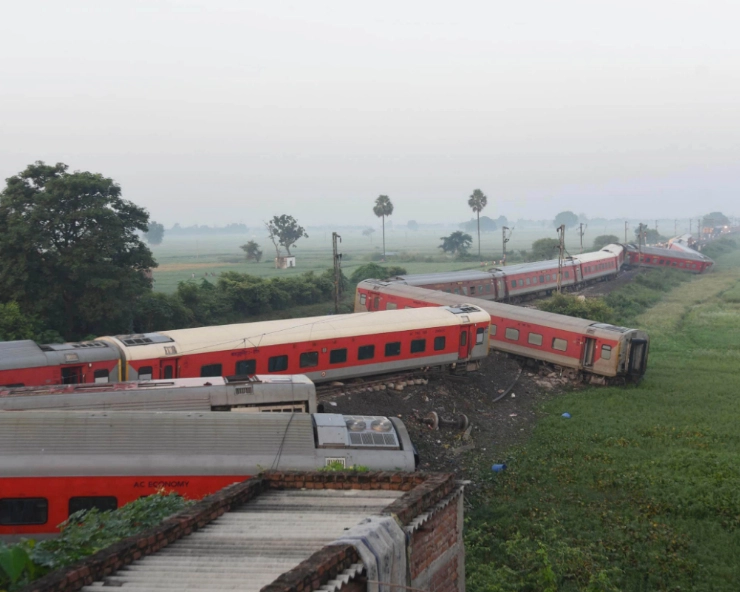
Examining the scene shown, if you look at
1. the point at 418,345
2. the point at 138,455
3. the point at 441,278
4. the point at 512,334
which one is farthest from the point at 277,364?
the point at 441,278

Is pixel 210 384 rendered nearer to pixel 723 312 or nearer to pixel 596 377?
pixel 596 377

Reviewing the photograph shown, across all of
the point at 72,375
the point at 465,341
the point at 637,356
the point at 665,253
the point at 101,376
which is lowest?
the point at 637,356

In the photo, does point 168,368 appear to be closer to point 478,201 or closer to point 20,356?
point 20,356

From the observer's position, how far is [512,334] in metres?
32.0

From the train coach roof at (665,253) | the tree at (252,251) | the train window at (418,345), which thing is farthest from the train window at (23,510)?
the tree at (252,251)

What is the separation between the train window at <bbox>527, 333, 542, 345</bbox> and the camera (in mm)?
30844

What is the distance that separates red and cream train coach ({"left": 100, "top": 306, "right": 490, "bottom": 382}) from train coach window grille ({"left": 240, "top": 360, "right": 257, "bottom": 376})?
33 millimetres

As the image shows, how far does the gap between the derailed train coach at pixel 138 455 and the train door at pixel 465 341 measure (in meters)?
13.9

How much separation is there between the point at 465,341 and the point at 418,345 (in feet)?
8.54

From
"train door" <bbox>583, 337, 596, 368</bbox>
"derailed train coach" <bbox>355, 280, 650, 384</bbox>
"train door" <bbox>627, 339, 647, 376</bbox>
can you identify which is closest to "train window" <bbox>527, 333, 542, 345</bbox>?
"derailed train coach" <bbox>355, 280, 650, 384</bbox>

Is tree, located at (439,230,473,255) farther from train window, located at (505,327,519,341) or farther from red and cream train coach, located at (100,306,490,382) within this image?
red and cream train coach, located at (100,306,490,382)

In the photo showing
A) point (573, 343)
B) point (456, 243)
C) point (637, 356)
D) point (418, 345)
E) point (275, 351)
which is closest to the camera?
point (275, 351)

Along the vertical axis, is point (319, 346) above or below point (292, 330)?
below

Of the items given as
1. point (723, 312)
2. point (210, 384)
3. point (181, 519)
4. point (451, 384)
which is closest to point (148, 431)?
point (210, 384)
